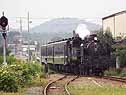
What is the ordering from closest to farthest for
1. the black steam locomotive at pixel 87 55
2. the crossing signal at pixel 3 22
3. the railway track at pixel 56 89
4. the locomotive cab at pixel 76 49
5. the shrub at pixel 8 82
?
the railway track at pixel 56 89 → the shrub at pixel 8 82 → the crossing signal at pixel 3 22 → the black steam locomotive at pixel 87 55 → the locomotive cab at pixel 76 49

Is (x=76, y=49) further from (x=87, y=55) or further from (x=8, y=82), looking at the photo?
(x=8, y=82)

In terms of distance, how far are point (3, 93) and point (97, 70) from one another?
19419 mm

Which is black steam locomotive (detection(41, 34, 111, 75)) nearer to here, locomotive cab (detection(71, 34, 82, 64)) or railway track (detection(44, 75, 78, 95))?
locomotive cab (detection(71, 34, 82, 64))

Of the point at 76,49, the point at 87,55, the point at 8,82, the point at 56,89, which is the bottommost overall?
the point at 56,89

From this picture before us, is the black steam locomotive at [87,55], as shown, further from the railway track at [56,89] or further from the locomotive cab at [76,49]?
the railway track at [56,89]

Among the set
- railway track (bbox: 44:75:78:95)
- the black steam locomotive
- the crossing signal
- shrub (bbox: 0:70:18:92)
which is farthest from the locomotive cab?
shrub (bbox: 0:70:18:92)

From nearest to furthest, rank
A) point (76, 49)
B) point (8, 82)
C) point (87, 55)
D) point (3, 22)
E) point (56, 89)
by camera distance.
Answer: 1. point (8, 82)
2. point (3, 22)
3. point (56, 89)
4. point (87, 55)
5. point (76, 49)

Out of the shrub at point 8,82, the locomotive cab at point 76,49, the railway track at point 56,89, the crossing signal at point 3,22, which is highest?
the crossing signal at point 3,22

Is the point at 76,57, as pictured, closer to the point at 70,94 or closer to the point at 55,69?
the point at 55,69

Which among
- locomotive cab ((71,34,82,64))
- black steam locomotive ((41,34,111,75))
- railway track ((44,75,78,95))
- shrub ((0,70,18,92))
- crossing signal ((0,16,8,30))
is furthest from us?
locomotive cab ((71,34,82,64))

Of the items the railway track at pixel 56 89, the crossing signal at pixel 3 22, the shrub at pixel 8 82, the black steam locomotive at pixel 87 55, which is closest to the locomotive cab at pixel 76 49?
the black steam locomotive at pixel 87 55

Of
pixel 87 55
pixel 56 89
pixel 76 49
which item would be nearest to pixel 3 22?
pixel 56 89

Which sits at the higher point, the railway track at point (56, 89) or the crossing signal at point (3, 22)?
the crossing signal at point (3, 22)

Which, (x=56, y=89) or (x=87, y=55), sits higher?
(x=87, y=55)
